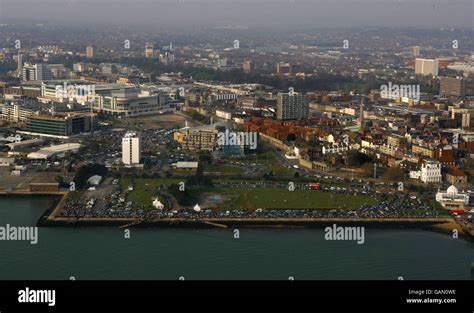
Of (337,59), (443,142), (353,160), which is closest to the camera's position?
(353,160)

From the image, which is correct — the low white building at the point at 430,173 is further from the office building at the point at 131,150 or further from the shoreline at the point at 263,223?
the office building at the point at 131,150

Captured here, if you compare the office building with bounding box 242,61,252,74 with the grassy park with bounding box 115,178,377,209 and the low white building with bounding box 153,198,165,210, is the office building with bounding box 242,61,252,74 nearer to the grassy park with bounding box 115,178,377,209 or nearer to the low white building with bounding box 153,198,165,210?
the grassy park with bounding box 115,178,377,209

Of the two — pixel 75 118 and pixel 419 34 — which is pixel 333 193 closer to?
pixel 75 118
